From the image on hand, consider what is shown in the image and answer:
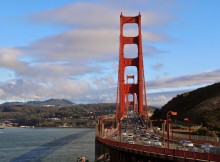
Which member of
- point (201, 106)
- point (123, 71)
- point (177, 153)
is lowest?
point (177, 153)

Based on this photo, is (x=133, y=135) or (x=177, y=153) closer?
(x=177, y=153)

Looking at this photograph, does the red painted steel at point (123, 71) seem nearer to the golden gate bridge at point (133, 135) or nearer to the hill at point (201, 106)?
the golden gate bridge at point (133, 135)

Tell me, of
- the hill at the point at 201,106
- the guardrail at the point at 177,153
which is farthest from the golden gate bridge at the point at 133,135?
the hill at the point at 201,106

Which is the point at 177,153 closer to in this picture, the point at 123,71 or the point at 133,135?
the point at 133,135

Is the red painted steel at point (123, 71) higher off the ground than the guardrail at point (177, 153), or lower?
higher

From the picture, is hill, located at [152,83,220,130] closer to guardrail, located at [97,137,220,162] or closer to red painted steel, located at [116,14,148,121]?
red painted steel, located at [116,14,148,121]

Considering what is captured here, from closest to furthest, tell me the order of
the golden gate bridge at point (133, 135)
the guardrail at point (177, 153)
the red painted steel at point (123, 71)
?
the guardrail at point (177, 153), the golden gate bridge at point (133, 135), the red painted steel at point (123, 71)

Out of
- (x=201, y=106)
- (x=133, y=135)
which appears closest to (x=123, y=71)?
(x=201, y=106)

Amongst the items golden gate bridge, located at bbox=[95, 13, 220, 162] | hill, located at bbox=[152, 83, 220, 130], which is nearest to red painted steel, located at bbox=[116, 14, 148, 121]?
golden gate bridge, located at bbox=[95, 13, 220, 162]

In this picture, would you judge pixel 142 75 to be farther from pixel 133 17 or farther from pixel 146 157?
pixel 146 157

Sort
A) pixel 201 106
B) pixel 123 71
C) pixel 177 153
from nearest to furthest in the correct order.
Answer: pixel 177 153
pixel 201 106
pixel 123 71
